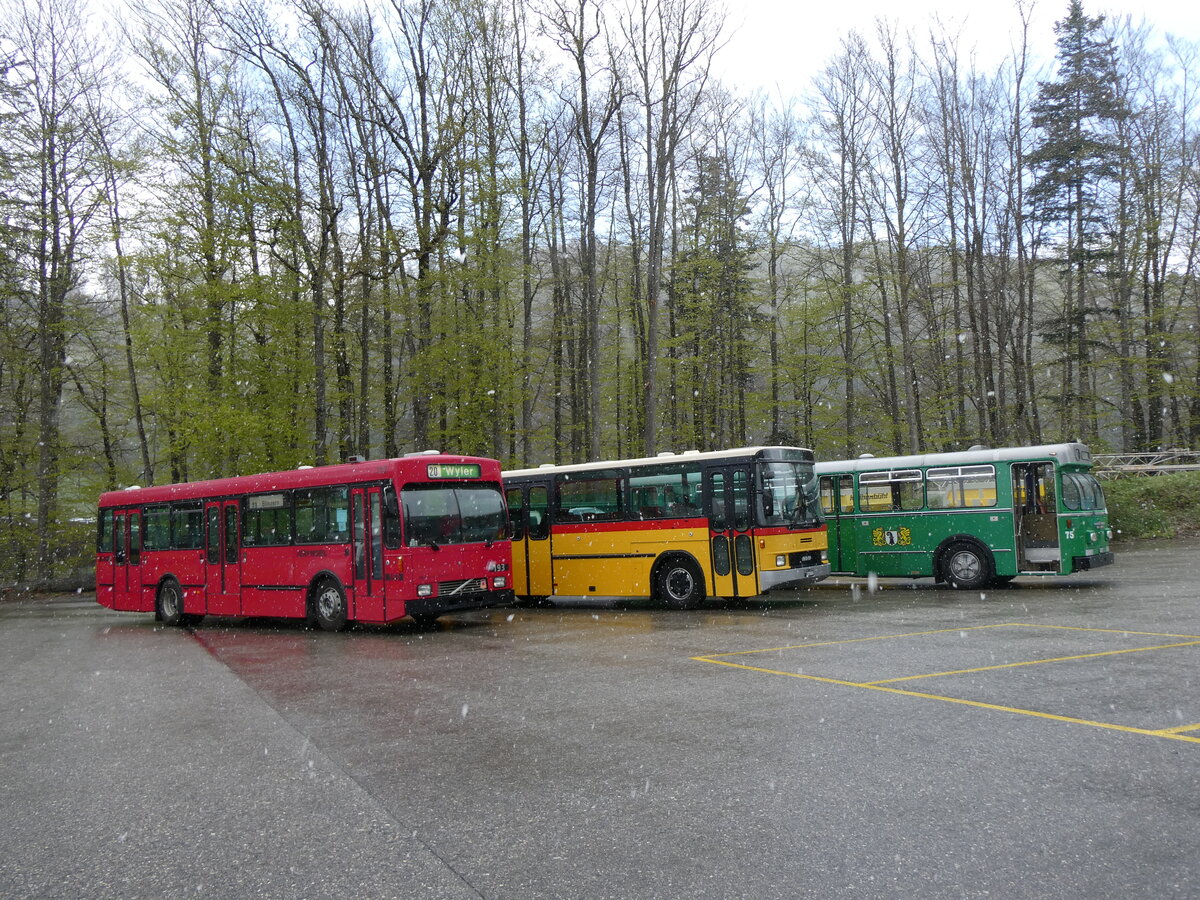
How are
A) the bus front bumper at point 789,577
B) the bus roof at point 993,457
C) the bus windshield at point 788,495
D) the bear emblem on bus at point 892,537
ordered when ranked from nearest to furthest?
the bus front bumper at point 789,577, the bus windshield at point 788,495, the bus roof at point 993,457, the bear emblem on bus at point 892,537

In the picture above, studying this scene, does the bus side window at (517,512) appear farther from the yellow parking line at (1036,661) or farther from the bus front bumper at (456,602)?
the yellow parking line at (1036,661)

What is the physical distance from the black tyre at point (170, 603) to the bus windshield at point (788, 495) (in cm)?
1254

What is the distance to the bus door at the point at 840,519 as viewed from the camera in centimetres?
1983

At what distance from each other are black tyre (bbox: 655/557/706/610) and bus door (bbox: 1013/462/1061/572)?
635cm

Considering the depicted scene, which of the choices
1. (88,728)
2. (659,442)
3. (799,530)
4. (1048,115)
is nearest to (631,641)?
(799,530)

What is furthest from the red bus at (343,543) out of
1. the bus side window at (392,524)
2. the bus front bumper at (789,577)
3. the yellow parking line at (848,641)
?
the yellow parking line at (848,641)

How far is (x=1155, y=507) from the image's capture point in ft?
90.5

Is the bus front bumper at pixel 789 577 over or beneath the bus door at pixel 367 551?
beneath

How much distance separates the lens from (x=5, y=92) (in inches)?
894

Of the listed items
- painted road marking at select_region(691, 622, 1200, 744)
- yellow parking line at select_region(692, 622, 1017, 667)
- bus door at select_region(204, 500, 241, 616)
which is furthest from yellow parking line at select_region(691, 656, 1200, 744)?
bus door at select_region(204, 500, 241, 616)

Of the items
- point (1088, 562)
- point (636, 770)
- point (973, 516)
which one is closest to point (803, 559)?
point (973, 516)

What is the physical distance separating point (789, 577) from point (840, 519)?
4.44 meters

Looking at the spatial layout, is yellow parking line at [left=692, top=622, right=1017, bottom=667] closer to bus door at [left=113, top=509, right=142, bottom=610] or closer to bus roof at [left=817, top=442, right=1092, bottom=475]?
bus roof at [left=817, top=442, right=1092, bottom=475]

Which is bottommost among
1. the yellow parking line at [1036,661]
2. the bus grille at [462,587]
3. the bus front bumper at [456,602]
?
the yellow parking line at [1036,661]
